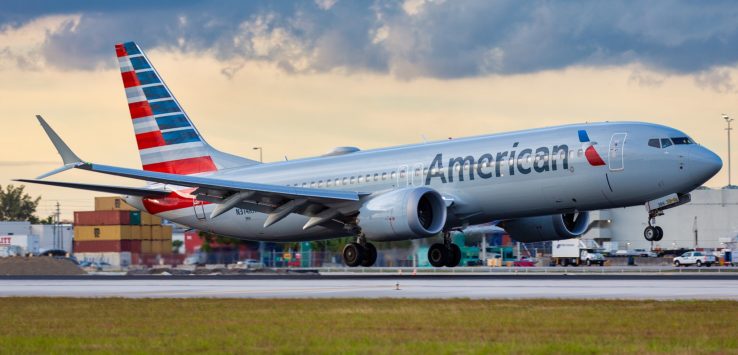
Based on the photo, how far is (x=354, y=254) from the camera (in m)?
49.8

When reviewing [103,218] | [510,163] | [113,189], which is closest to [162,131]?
[113,189]

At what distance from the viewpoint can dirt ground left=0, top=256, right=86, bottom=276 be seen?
63128 millimetres

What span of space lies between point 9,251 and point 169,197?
51.0 meters

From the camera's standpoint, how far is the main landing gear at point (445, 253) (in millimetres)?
51625

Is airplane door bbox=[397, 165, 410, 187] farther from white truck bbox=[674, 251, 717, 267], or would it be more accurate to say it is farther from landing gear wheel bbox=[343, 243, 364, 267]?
white truck bbox=[674, 251, 717, 267]

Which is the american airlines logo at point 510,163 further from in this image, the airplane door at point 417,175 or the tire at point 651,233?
the tire at point 651,233

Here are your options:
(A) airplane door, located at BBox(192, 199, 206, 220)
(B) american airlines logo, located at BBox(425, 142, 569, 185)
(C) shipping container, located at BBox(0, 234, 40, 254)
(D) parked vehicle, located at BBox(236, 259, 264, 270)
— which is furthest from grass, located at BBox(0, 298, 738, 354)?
(C) shipping container, located at BBox(0, 234, 40, 254)

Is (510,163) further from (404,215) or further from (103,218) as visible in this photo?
(103,218)

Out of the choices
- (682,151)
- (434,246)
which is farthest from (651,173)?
(434,246)

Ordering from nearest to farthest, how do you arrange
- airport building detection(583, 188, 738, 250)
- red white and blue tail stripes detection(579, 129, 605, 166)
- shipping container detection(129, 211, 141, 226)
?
1. red white and blue tail stripes detection(579, 129, 605, 166)
2. shipping container detection(129, 211, 141, 226)
3. airport building detection(583, 188, 738, 250)

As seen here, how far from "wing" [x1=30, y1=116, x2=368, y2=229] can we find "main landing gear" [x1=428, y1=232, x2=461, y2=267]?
4141 mm

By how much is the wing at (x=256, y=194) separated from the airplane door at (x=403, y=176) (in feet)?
6.55

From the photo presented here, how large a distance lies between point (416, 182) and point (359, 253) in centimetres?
367

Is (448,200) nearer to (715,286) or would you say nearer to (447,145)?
(447,145)
